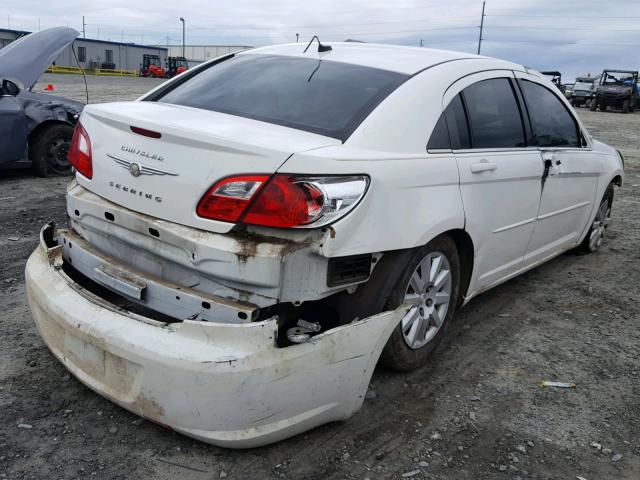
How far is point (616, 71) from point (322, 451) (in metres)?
35.0

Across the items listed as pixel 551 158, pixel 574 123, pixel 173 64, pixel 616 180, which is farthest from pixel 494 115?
pixel 173 64

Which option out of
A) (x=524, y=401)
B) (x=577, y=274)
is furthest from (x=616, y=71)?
(x=524, y=401)

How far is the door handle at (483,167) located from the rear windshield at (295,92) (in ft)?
1.89

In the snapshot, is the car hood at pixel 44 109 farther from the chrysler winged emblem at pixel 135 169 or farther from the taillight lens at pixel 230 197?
the taillight lens at pixel 230 197

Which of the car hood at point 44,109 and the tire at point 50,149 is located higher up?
the car hood at point 44,109

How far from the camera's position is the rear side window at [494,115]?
10.8ft

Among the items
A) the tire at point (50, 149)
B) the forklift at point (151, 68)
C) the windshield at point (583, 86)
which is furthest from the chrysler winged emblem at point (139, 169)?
the forklift at point (151, 68)

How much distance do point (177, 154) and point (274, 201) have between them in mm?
462

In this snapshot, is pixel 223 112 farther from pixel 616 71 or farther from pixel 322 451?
pixel 616 71

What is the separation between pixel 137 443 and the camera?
8.21 feet

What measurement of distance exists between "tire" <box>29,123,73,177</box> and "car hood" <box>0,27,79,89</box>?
757 millimetres

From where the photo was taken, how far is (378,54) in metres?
3.40

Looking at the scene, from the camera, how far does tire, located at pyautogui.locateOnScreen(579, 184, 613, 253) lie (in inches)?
211

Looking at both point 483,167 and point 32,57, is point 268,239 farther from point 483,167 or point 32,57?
point 32,57
